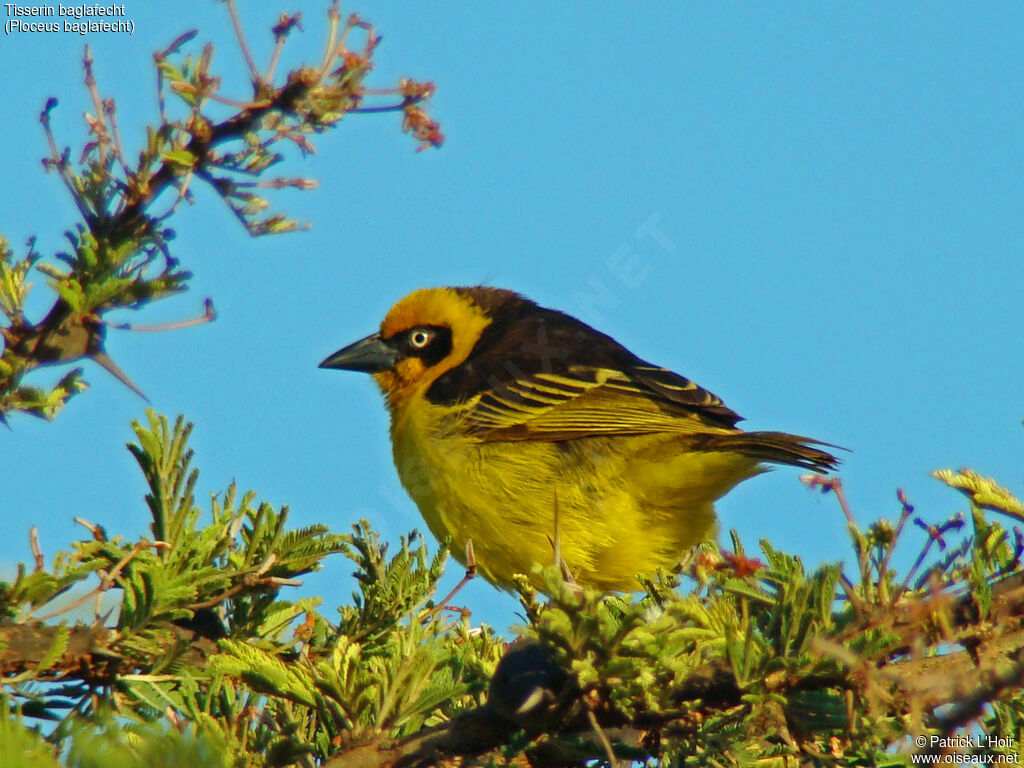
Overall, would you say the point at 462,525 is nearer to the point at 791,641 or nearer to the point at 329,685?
the point at 329,685

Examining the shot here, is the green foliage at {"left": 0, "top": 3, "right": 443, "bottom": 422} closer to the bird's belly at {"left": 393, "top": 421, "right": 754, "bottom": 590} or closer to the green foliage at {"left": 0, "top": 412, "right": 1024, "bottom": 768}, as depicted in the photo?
the green foliage at {"left": 0, "top": 412, "right": 1024, "bottom": 768}

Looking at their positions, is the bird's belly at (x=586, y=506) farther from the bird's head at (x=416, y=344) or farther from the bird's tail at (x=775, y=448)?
the bird's head at (x=416, y=344)

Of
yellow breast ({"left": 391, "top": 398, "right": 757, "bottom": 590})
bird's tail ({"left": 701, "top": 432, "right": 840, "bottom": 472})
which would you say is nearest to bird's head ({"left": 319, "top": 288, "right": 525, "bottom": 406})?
yellow breast ({"left": 391, "top": 398, "right": 757, "bottom": 590})

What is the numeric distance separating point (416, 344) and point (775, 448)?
2.56 meters

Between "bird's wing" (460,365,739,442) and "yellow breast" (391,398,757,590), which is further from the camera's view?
"bird's wing" (460,365,739,442)

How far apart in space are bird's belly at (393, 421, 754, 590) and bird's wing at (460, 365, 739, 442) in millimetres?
135

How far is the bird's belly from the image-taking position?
470cm

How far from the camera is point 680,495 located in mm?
4738

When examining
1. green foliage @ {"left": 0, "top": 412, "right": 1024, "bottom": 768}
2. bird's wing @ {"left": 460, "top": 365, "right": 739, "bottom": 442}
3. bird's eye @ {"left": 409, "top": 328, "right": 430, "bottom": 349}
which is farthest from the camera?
bird's eye @ {"left": 409, "top": 328, "right": 430, "bottom": 349}

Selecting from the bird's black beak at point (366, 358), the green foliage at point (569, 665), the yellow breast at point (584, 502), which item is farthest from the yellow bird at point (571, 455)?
the green foliage at point (569, 665)

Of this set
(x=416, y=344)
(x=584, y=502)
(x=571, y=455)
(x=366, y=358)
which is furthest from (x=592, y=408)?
Answer: (x=366, y=358)

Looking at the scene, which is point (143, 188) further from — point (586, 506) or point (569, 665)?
point (586, 506)

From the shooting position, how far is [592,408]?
5.26 m

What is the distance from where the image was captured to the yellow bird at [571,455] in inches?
185
